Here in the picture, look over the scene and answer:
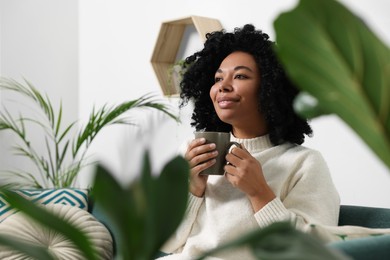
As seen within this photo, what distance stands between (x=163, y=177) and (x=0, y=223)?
200 centimetres

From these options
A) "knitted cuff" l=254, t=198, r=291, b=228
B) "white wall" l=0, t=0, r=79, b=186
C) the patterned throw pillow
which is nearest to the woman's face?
"knitted cuff" l=254, t=198, r=291, b=228

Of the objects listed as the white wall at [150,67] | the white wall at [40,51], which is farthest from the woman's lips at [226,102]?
the white wall at [40,51]

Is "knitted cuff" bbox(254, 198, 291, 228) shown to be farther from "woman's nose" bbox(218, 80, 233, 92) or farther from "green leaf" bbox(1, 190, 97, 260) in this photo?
"green leaf" bbox(1, 190, 97, 260)

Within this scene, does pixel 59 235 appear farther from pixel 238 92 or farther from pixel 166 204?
pixel 166 204

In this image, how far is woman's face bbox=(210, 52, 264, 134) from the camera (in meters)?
1.82

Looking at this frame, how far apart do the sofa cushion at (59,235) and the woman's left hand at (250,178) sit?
2.35 feet

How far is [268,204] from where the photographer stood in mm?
1607

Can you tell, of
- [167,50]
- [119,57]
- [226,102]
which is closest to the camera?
[226,102]

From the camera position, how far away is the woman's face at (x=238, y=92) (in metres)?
1.82

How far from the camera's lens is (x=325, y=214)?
166cm

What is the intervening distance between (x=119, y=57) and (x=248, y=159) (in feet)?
7.53

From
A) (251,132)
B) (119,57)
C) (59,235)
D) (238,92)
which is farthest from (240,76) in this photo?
(119,57)

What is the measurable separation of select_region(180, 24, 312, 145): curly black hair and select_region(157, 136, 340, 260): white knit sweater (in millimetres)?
66

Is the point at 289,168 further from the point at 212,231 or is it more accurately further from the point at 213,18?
the point at 213,18
